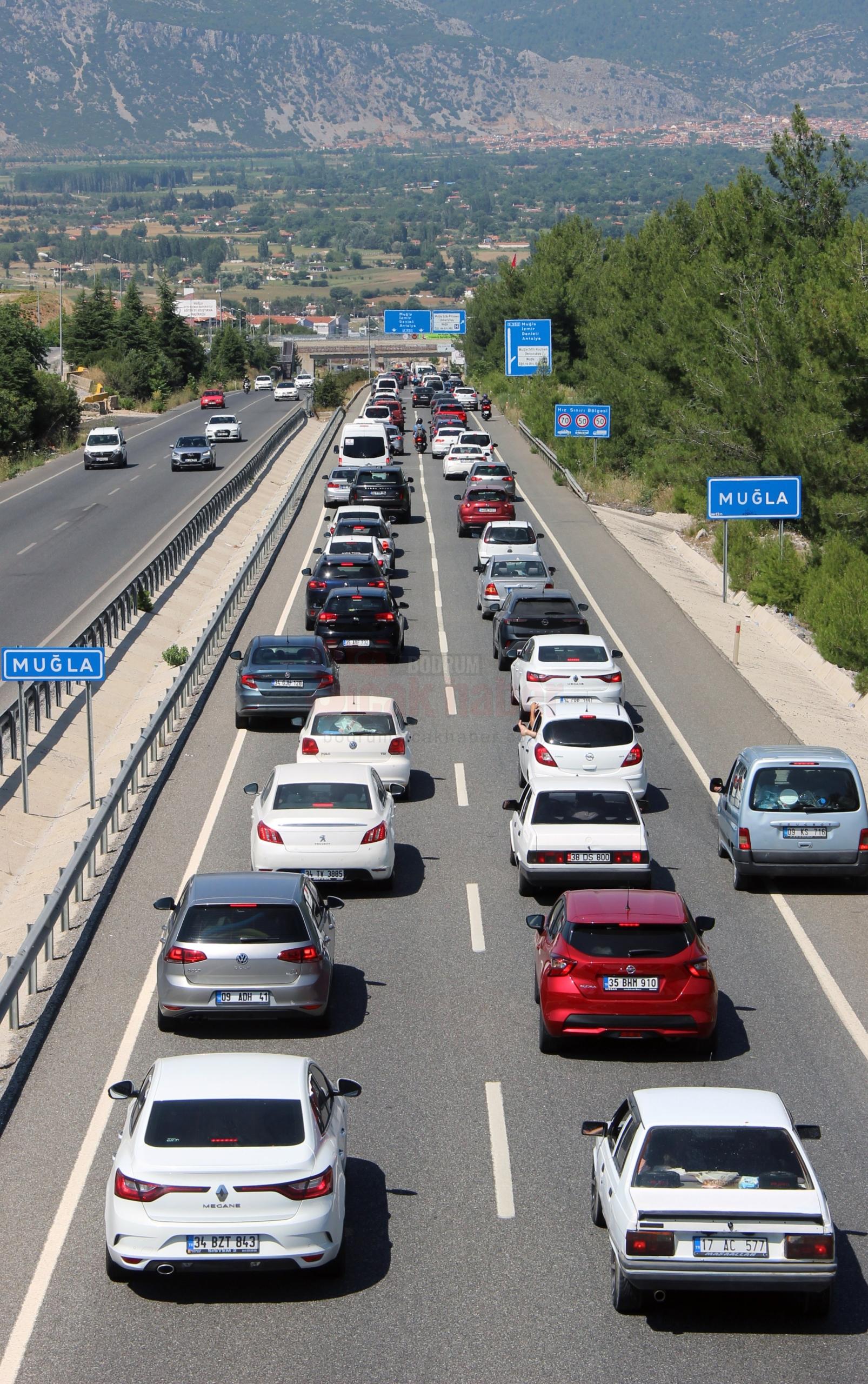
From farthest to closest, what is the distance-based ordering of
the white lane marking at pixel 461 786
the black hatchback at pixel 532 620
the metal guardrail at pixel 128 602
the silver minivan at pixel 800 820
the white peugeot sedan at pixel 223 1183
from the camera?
1. the black hatchback at pixel 532 620
2. the metal guardrail at pixel 128 602
3. the white lane marking at pixel 461 786
4. the silver minivan at pixel 800 820
5. the white peugeot sedan at pixel 223 1183

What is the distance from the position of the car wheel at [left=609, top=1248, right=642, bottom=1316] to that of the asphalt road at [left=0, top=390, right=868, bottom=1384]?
4.0 inches

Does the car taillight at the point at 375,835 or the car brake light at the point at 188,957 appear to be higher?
the car brake light at the point at 188,957

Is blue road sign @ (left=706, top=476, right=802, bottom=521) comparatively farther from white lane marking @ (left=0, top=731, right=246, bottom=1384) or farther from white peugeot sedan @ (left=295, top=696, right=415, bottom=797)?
white lane marking @ (left=0, top=731, right=246, bottom=1384)

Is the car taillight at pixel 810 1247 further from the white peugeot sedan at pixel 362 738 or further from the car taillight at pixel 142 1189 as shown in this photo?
the white peugeot sedan at pixel 362 738

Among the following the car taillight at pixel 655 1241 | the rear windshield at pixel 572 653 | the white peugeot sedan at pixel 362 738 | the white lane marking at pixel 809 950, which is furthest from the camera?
the rear windshield at pixel 572 653

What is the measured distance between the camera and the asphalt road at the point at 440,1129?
9281 mm

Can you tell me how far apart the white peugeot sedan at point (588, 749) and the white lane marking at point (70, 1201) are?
659cm

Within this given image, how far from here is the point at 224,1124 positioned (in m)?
9.64

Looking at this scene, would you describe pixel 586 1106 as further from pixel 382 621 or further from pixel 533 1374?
pixel 382 621

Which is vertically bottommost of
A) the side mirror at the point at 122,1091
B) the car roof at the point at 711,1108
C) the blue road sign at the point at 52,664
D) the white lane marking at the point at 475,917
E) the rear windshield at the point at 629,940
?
the white lane marking at the point at 475,917

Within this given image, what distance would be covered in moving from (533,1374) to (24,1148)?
4.57m

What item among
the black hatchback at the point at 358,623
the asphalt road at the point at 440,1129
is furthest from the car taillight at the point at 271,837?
the black hatchback at the point at 358,623

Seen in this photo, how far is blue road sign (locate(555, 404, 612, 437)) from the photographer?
57875mm

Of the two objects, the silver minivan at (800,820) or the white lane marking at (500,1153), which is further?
the silver minivan at (800,820)
